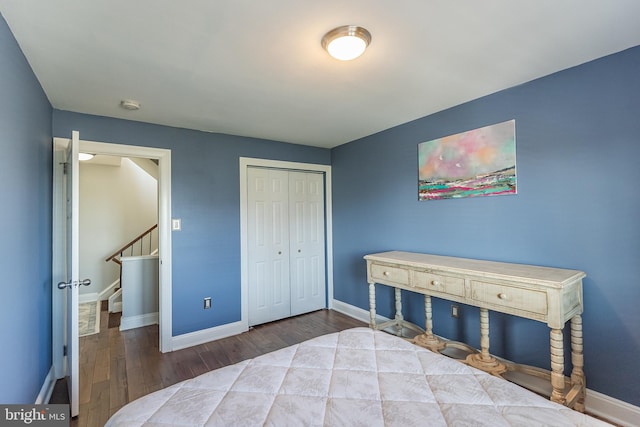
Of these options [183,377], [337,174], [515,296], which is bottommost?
[183,377]

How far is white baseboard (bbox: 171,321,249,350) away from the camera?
309cm

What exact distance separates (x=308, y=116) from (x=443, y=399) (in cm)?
251

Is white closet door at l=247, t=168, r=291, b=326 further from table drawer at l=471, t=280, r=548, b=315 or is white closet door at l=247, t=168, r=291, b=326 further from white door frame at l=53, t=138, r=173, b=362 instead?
table drawer at l=471, t=280, r=548, b=315

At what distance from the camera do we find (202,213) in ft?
10.8

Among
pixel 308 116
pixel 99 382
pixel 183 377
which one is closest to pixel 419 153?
pixel 308 116

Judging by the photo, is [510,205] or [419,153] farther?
[419,153]

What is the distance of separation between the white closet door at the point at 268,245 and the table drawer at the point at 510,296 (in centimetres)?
241

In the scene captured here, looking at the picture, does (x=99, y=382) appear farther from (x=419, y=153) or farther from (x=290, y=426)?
(x=419, y=153)

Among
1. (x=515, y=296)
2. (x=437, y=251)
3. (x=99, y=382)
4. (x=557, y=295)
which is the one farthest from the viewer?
(x=437, y=251)

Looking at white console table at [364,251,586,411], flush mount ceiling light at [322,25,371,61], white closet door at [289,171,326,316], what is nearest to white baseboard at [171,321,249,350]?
white closet door at [289,171,326,316]

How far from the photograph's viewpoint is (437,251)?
9.57 feet

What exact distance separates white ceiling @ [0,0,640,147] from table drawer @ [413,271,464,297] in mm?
1494

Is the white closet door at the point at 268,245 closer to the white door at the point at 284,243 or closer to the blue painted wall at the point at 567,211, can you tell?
the white door at the point at 284,243

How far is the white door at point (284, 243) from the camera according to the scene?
371 centimetres
